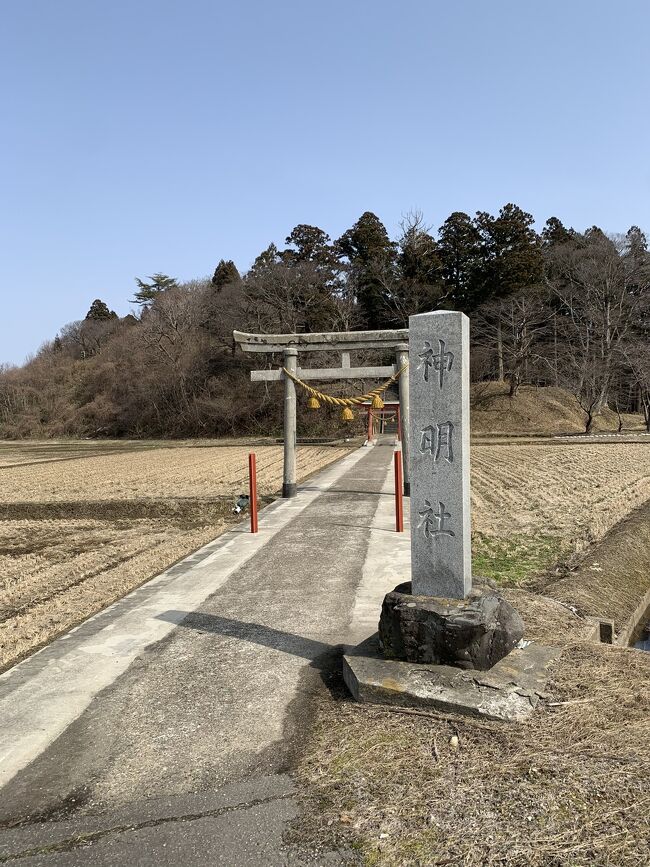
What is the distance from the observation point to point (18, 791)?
2.95 metres

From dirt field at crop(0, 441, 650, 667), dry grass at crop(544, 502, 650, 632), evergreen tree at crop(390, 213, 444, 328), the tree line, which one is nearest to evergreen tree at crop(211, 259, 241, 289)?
the tree line

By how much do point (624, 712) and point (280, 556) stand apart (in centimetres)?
479

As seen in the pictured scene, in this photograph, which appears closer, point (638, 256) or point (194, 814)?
point (194, 814)

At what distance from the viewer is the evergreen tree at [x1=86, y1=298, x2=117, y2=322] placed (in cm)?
7394

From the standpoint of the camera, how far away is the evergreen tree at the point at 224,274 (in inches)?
2303

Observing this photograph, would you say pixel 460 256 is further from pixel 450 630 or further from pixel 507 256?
pixel 450 630

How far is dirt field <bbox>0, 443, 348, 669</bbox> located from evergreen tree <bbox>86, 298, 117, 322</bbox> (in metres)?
57.8

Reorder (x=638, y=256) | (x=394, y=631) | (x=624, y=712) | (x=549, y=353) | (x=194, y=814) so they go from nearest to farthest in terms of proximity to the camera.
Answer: (x=194, y=814) → (x=624, y=712) → (x=394, y=631) → (x=638, y=256) → (x=549, y=353)

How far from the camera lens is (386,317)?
43.4 m

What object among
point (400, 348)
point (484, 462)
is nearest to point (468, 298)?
point (484, 462)

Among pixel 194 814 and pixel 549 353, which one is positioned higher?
pixel 549 353

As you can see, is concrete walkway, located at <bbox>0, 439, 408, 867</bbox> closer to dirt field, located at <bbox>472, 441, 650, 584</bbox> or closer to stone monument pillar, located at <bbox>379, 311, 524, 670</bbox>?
stone monument pillar, located at <bbox>379, 311, 524, 670</bbox>

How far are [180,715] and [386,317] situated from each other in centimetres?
4141

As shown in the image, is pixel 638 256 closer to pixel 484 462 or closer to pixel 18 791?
pixel 484 462
